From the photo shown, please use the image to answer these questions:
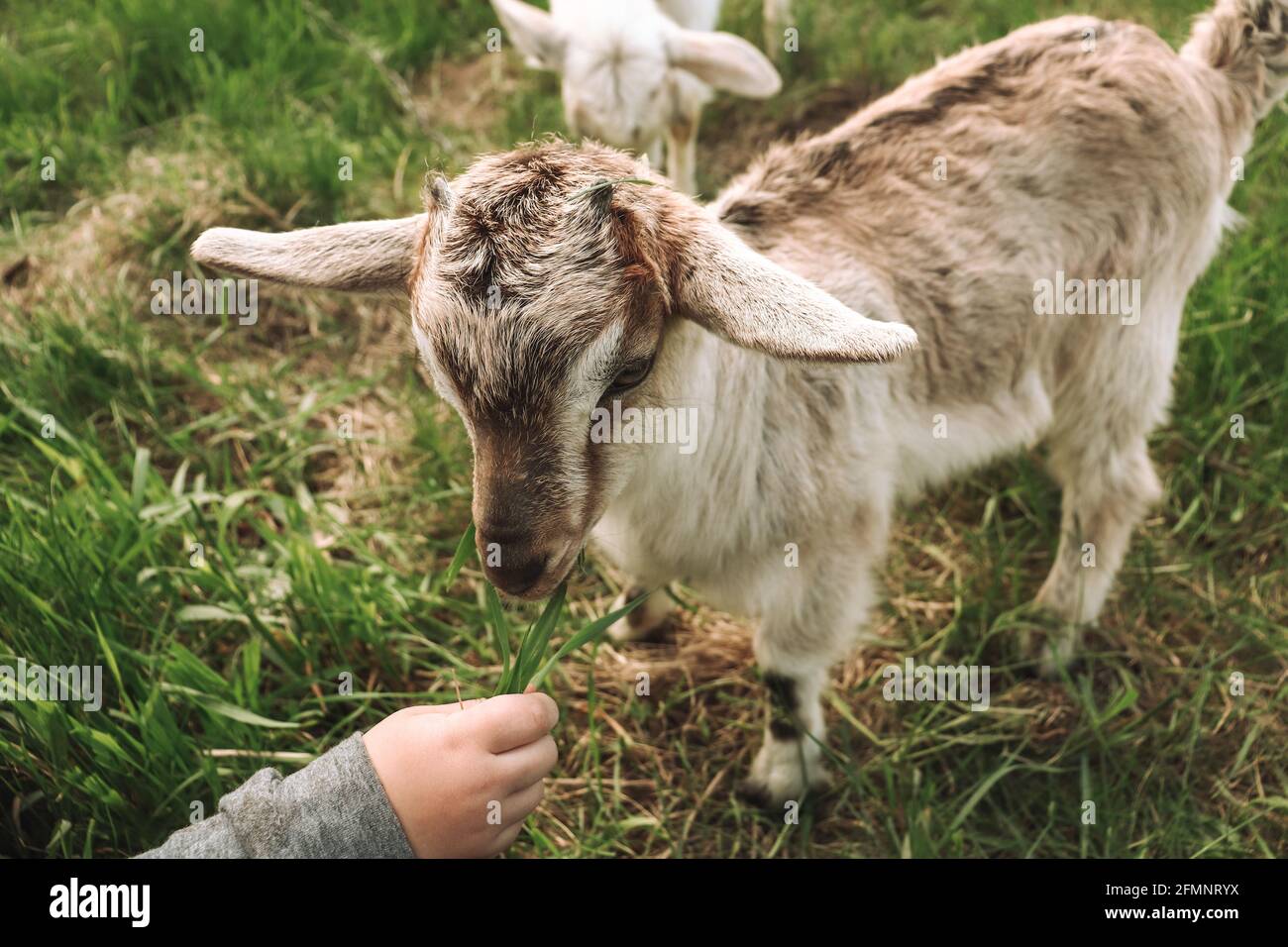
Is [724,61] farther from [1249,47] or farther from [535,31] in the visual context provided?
[1249,47]

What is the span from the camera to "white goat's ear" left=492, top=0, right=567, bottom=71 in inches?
168

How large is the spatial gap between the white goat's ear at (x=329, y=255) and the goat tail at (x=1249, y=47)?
2.30 metres

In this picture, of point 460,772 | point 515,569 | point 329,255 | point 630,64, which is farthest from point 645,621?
point 630,64

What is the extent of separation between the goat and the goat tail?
1558 mm

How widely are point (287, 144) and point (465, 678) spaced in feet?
7.89

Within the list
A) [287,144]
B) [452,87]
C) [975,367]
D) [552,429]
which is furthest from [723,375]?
[452,87]

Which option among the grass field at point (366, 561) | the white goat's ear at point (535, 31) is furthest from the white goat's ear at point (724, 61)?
the grass field at point (366, 561)

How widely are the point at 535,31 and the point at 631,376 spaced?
2.63m

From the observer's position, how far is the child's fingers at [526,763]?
2012 mm

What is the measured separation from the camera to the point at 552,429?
81.5 inches

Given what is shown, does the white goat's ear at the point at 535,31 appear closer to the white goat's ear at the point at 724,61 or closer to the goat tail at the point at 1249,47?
the white goat's ear at the point at 724,61

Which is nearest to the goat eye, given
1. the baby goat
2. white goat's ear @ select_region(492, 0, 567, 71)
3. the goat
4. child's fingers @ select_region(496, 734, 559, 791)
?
the baby goat

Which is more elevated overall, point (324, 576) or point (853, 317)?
point (853, 317)

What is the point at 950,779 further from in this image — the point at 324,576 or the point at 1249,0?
the point at 1249,0
